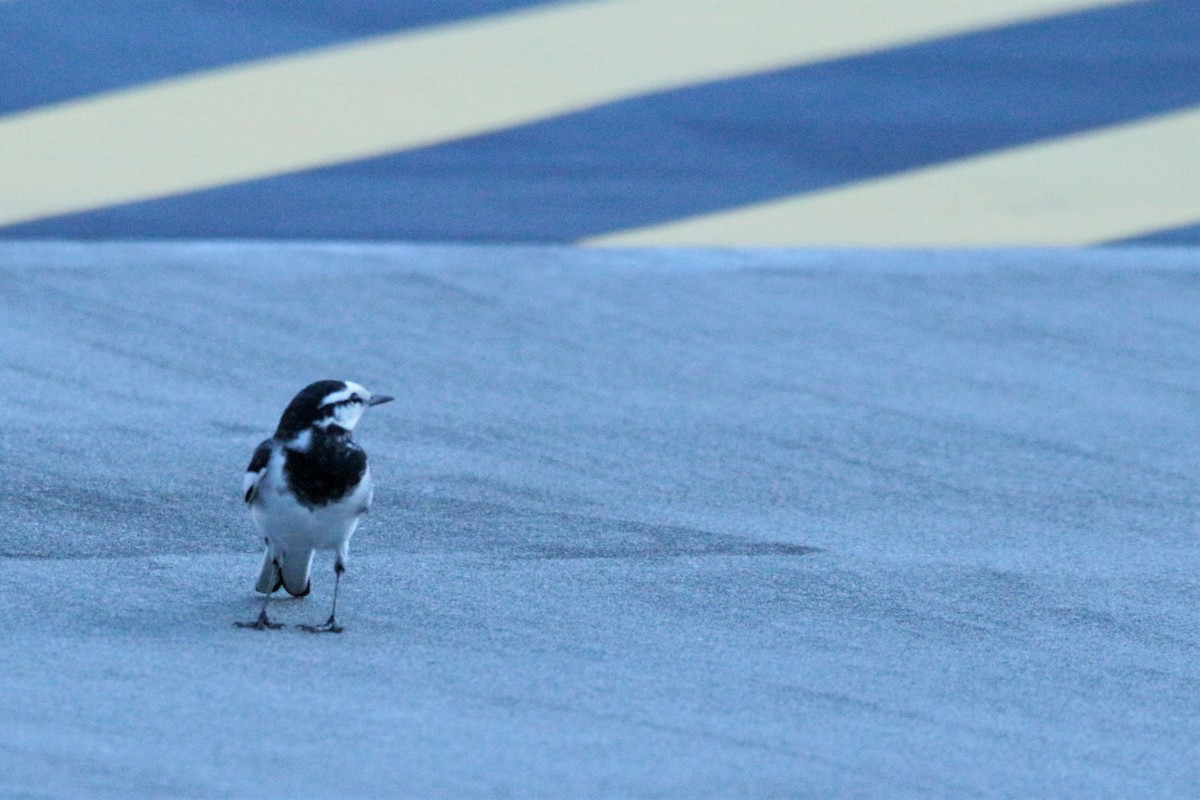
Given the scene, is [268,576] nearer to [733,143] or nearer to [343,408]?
[343,408]

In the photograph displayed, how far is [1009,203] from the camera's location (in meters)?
14.0

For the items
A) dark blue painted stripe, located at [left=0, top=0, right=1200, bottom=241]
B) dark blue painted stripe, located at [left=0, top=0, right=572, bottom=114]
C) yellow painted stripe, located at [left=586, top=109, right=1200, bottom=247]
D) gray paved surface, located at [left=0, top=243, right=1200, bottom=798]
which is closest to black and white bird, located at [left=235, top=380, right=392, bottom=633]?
gray paved surface, located at [left=0, top=243, right=1200, bottom=798]

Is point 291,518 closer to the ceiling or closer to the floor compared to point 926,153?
closer to the floor

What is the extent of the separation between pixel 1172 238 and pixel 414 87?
5025mm

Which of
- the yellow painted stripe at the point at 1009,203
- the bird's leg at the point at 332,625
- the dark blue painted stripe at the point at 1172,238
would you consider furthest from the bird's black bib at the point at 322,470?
the dark blue painted stripe at the point at 1172,238

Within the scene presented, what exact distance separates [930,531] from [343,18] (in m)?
6.57

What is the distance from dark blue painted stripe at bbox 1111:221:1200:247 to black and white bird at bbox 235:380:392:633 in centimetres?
900

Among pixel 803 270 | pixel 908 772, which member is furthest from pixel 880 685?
pixel 803 270

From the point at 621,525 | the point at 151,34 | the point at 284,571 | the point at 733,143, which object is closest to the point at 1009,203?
the point at 733,143

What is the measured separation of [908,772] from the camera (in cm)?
524

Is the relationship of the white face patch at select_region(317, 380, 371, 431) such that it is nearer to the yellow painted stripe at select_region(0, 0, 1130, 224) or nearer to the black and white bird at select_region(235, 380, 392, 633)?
the black and white bird at select_region(235, 380, 392, 633)

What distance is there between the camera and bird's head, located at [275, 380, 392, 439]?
20.0 feet

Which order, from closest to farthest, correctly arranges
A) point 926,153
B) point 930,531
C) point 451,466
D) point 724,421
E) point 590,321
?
1. point 930,531
2. point 451,466
3. point 724,421
4. point 590,321
5. point 926,153

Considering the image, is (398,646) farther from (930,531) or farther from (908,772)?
(930,531)
